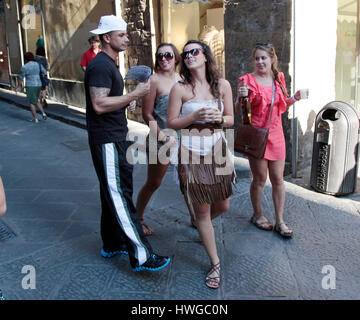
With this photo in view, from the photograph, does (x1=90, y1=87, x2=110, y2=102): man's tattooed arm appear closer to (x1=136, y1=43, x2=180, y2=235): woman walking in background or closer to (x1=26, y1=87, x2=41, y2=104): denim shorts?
(x1=136, y1=43, x2=180, y2=235): woman walking in background

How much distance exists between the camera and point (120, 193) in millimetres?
3043

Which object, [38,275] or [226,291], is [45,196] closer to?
[38,275]

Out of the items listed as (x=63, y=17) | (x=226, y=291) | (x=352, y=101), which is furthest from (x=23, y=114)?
(x=226, y=291)

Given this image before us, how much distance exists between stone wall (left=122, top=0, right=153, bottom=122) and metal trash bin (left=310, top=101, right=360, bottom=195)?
4520 millimetres

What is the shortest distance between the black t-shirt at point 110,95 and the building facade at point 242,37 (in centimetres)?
279

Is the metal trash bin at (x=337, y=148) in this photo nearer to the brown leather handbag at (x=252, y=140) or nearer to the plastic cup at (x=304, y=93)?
the plastic cup at (x=304, y=93)

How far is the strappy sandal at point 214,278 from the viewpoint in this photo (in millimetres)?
2944

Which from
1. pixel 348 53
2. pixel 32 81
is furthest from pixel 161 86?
pixel 32 81

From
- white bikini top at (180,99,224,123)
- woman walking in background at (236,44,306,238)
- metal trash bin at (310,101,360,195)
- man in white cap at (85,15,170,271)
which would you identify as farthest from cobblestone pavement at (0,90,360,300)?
white bikini top at (180,99,224,123)

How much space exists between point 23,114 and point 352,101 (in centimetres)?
794

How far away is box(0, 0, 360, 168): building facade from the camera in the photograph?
5281 mm

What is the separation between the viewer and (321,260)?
330 cm

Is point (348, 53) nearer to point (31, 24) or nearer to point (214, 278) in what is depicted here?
point (214, 278)
